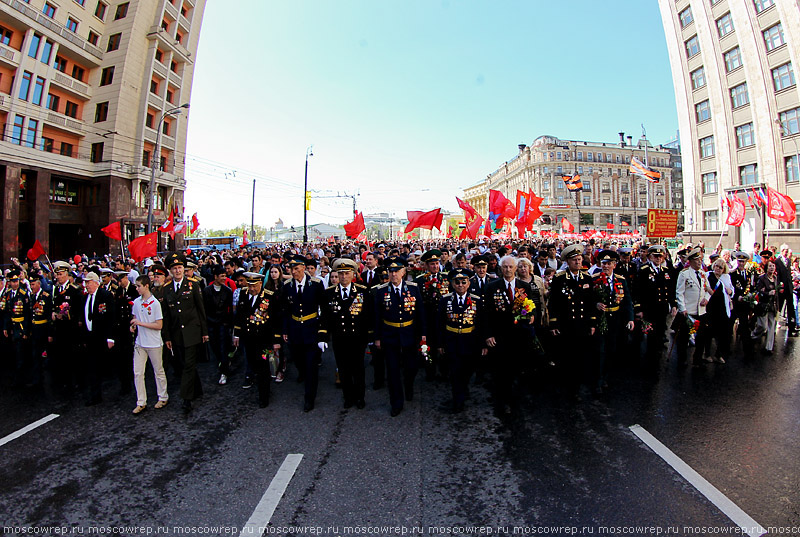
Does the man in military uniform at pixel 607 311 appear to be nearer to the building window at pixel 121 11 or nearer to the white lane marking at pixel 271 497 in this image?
the white lane marking at pixel 271 497

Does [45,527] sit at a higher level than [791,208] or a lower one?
lower

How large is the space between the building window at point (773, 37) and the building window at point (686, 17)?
7.74 metres

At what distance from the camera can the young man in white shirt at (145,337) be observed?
555 centimetres

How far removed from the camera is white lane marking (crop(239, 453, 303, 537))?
3.16 metres

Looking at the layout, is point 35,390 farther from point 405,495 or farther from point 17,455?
point 405,495

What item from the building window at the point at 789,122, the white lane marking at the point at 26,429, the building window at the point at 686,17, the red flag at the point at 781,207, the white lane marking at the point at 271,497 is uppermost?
the building window at the point at 686,17

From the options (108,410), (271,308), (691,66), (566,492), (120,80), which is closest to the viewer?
(566,492)

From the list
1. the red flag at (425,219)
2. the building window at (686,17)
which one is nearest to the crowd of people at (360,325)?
the red flag at (425,219)

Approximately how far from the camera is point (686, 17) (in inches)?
1396

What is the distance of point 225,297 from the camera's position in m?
7.52

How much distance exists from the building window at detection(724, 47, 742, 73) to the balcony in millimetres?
49656

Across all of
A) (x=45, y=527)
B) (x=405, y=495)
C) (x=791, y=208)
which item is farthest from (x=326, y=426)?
(x=791, y=208)

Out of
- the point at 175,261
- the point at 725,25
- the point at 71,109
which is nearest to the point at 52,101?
the point at 71,109

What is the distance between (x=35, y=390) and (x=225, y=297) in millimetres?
3103
